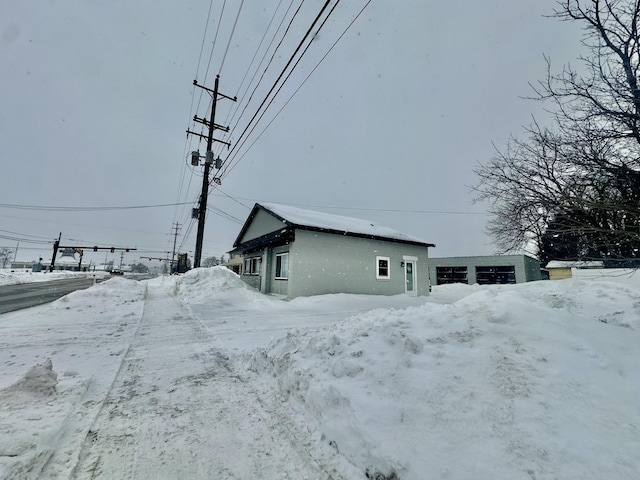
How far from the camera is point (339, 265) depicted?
46.5ft

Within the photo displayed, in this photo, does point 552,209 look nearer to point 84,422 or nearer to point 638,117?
point 638,117

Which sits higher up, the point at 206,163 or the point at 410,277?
the point at 206,163

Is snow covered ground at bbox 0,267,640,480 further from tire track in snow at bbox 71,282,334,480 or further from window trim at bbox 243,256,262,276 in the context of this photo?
window trim at bbox 243,256,262,276

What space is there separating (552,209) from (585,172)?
953 millimetres

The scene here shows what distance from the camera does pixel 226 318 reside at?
28.1ft

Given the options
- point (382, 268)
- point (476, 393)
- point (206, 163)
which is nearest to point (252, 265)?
point (206, 163)

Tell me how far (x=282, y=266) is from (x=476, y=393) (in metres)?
12.6

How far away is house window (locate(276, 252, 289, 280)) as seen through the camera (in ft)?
46.0

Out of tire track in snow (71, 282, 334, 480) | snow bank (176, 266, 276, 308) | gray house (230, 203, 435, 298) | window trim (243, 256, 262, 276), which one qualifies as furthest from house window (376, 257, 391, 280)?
tire track in snow (71, 282, 334, 480)

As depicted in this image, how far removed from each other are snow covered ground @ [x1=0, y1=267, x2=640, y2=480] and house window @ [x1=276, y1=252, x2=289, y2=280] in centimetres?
909

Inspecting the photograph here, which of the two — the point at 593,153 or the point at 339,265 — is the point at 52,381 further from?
the point at 339,265

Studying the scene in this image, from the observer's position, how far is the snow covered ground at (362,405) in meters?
2.04

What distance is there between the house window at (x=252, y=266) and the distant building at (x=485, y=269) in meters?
27.6

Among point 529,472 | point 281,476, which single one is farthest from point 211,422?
point 529,472
